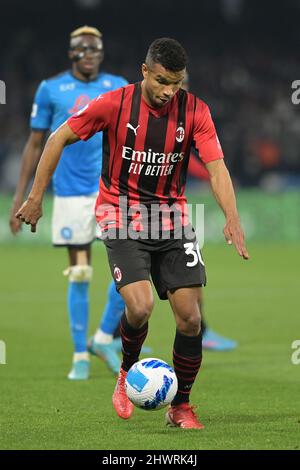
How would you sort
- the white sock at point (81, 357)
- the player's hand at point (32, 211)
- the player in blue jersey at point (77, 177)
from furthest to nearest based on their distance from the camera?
the player in blue jersey at point (77, 177)
the white sock at point (81, 357)
the player's hand at point (32, 211)

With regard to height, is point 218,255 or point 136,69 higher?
point 136,69

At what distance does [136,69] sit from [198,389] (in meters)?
19.8

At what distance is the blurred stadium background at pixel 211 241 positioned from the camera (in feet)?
19.9

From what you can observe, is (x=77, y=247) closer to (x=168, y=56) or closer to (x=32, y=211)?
(x=32, y=211)

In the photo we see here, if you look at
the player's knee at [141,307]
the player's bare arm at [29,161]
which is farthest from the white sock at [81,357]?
the player's knee at [141,307]

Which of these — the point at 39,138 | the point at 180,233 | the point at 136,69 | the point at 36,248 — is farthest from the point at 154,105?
the point at 136,69

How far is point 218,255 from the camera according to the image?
1878cm

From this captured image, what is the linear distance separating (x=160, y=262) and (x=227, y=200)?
546 millimetres

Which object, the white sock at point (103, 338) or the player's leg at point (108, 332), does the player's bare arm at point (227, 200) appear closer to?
the player's leg at point (108, 332)

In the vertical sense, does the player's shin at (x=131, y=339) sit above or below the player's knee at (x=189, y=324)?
below

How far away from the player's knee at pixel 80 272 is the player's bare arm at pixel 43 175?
2.31 m

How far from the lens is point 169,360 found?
8289 millimetres
